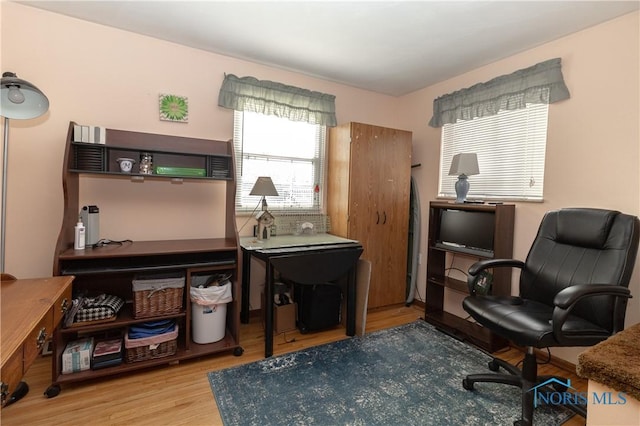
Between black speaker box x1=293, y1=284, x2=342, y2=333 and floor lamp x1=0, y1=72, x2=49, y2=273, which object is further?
black speaker box x1=293, y1=284, x2=342, y2=333

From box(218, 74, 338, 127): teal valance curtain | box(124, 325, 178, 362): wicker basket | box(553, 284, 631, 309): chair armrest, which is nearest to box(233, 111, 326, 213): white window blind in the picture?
box(218, 74, 338, 127): teal valance curtain

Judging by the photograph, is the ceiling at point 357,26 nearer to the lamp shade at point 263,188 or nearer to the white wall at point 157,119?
the white wall at point 157,119

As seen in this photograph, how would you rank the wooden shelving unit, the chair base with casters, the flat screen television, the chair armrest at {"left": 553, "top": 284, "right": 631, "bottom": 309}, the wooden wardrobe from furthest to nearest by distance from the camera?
the wooden wardrobe → the flat screen television → the wooden shelving unit → the chair base with casters → the chair armrest at {"left": 553, "top": 284, "right": 631, "bottom": 309}

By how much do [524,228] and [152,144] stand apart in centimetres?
314

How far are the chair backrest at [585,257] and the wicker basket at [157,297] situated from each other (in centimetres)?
243

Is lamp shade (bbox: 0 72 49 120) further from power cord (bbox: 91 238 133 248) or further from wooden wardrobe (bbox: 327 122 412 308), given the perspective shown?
wooden wardrobe (bbox: 327 122 412 308)

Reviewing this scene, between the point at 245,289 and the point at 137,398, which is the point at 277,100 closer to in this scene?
the point at 245,289

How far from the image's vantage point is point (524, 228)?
8.45ft

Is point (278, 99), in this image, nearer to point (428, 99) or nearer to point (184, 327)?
point (428, 99)

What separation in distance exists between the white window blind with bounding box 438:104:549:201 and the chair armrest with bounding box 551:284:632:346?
1088mm

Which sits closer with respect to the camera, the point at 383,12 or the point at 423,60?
the point at 383,12

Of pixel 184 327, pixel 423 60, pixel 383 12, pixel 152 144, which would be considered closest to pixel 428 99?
pixel 423 60

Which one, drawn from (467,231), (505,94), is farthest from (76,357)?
(505,94)

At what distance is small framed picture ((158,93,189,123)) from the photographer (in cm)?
257
